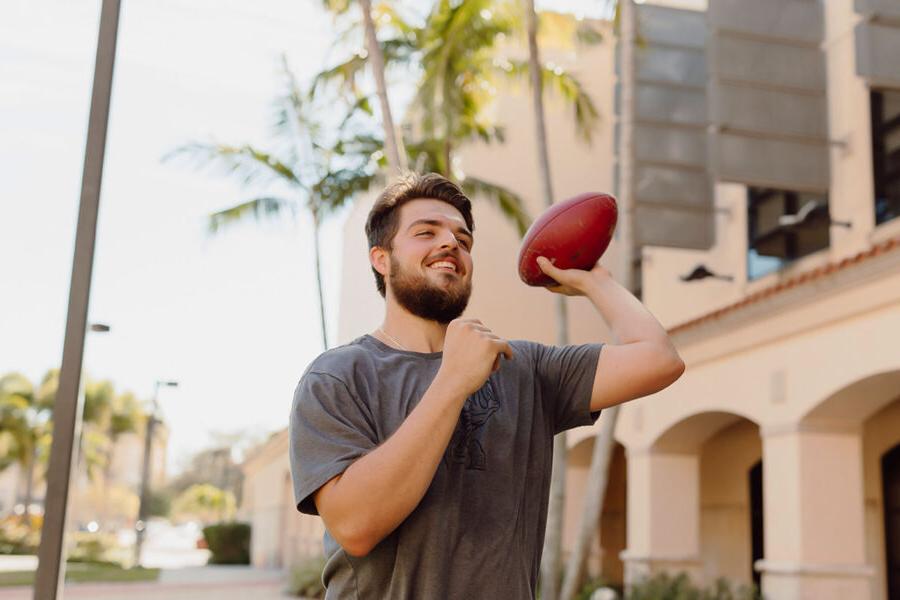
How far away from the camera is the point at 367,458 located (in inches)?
83.7

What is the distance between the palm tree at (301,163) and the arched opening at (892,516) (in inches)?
328

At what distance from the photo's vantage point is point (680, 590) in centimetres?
1248

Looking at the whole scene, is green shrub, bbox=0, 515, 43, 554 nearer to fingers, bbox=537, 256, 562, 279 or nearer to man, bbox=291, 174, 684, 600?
fingers, bbox=537, 256, 562, 279

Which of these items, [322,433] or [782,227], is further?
[782,227]

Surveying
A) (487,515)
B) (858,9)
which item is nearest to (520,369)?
Answer: (487,515)

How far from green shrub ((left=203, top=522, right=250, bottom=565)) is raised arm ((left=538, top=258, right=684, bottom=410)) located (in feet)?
127

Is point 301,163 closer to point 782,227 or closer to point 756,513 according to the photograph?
point 782,227

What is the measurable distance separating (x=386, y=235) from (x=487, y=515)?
2.51ft

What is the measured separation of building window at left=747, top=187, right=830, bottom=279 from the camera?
1252 cm

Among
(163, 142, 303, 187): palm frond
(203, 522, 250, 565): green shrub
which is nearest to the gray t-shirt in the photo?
(163, 142, 303, 187): palm frond

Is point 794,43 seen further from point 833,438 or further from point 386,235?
point 386,235

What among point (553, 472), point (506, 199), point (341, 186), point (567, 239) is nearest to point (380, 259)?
point (567, 239)

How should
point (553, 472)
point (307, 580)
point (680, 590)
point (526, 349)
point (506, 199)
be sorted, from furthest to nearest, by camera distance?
1. point (307, 580)
2. point (506, 199)
3. point (680, 590)
4. point (553, 472)
5. point (526, 349)

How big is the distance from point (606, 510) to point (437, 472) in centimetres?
1690
